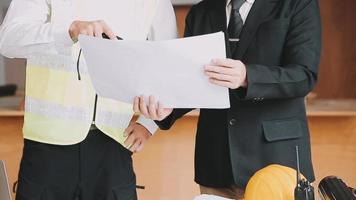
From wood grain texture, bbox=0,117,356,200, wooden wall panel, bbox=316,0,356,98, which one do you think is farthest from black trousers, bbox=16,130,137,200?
wooden wall panel, bbox=316,0,356,98

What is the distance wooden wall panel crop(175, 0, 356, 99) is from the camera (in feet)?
10.1

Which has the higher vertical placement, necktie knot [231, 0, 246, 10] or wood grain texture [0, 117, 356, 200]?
necktie knot [231, 0, 246, 10]

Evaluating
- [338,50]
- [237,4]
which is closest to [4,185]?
[237,4]

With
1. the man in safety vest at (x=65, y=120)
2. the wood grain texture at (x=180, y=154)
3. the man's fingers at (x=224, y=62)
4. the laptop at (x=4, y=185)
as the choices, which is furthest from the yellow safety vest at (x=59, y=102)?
the wood grain texture at (x=180, y=154)

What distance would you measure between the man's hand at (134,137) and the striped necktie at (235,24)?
361 mm

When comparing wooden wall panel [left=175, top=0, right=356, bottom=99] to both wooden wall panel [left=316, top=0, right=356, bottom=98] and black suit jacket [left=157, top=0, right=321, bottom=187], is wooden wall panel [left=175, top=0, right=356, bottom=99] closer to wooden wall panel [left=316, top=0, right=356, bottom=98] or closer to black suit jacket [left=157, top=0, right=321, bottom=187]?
wooden wall panel [left=316, top=0, right=356, bottom=98]

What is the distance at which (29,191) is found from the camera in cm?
131

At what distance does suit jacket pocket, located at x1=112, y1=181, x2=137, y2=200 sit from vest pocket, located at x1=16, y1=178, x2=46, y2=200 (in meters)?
0.19

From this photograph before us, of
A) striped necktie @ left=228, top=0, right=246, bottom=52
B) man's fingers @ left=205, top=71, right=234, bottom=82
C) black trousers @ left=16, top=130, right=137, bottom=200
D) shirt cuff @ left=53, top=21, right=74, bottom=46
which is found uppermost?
striped necktie @ left=228, top=0, right=246, bottom=52

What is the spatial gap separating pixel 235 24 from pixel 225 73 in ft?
1.07

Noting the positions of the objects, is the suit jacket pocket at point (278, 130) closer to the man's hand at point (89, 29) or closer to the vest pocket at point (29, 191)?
the man's hand at point (89, 29)

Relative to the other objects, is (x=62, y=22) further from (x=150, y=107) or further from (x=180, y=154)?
(x=180, y=154)

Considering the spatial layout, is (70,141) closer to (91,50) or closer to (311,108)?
(91,50)

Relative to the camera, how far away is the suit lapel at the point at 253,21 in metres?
1.29
